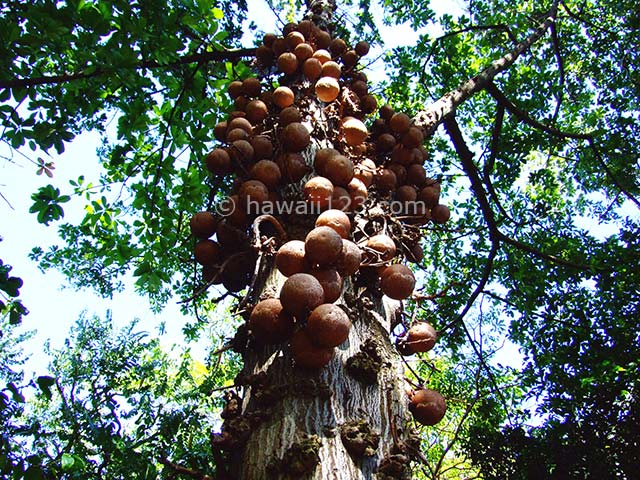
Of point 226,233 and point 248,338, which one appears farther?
point 226,233

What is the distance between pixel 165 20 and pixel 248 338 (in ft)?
6.31

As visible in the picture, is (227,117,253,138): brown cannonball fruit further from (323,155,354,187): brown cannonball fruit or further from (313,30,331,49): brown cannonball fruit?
(313,30,331,49): brown cannonball fruit

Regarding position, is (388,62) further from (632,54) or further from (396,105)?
(632,54)

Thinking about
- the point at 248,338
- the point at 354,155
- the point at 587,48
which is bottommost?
the point at 248,338

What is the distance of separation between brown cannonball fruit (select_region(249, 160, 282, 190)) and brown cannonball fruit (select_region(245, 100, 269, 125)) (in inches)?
21.7

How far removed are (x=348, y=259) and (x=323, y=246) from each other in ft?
0.50

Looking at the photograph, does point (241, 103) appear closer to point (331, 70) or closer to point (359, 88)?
point (331, 70)

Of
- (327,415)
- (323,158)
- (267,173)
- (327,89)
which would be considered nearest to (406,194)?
(323,158)

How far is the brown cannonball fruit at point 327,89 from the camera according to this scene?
8.96ft

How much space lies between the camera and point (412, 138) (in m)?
2.75

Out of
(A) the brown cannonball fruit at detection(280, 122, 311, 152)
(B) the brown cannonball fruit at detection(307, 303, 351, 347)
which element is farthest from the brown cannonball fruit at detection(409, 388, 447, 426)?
(A) the brown cannonball fruit at detection(280, 122, 311, 152)

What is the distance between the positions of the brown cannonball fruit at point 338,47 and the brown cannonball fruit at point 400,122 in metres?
0.93

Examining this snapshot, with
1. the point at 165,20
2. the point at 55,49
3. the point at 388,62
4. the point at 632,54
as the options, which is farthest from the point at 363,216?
the point at 632,54

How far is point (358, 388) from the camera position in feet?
5.26
